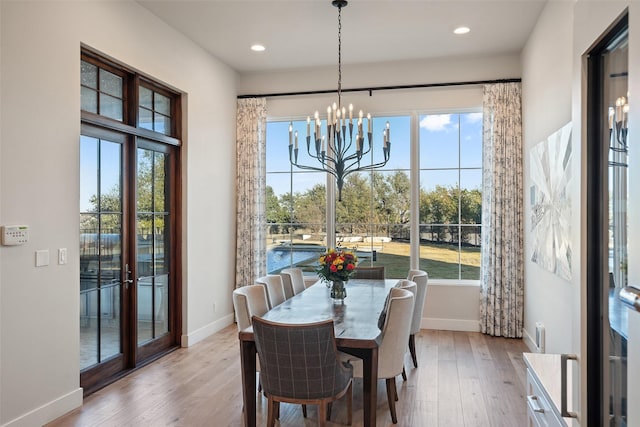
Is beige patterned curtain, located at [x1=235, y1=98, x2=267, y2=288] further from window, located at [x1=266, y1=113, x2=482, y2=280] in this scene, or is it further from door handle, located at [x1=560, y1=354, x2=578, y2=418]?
door handle, located at [x1=560, y1=354, x2=578, y2=418]

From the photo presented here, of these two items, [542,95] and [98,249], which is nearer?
[98,249]

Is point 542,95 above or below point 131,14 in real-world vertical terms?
below

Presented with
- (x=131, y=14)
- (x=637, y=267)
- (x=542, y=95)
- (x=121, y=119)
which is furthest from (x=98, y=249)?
(x=542, y=95)

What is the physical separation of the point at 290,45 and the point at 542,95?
9.04 ft

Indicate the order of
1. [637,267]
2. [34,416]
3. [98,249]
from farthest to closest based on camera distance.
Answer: [98,249], [34,416], [637,267]

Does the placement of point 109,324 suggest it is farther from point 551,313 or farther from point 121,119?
point 551,313

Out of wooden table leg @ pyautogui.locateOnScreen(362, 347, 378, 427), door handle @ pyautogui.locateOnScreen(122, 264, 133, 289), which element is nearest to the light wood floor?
wooden table leg @ pyautogui.locateOnScreen(362, 347, 378, 427)

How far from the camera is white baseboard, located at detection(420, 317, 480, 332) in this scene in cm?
566

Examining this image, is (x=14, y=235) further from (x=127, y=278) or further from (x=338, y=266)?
(x=338, y=266)

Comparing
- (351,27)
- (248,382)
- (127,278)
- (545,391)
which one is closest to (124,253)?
(127,278)

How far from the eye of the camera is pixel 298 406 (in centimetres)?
339

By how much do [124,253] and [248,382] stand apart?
2020 mm

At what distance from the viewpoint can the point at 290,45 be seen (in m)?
5.25

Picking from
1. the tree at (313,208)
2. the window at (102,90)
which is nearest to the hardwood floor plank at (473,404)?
the tree at (313,208)
